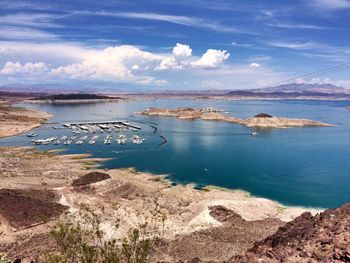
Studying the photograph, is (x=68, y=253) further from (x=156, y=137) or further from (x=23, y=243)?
(x=156, y=137)

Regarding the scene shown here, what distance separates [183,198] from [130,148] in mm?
41687

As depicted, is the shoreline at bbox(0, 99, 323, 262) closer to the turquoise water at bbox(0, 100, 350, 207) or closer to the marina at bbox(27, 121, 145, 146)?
the turquoise water at bbox(0, 100, 350, 207)

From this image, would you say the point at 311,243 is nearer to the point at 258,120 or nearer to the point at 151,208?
the point at 151,208

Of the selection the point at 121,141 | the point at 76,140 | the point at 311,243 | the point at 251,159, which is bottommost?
the point at 76,140

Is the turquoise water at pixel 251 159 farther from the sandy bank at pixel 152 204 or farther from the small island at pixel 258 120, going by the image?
the small island at pixel 258 120

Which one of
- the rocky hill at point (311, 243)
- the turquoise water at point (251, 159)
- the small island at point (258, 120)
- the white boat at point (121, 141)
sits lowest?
the turquoise water at point (251, 159)

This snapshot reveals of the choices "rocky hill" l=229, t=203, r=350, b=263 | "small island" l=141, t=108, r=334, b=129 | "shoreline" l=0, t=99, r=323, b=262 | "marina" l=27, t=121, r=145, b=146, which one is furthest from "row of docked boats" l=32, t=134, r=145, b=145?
"rocky hill" l=229, t=203, r=350, b=263

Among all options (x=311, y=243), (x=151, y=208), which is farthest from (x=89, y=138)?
(x=311, y=243)

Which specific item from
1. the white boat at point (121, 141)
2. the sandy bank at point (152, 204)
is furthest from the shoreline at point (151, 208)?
the white boat at point (121, 141)

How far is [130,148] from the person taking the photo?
8900 centimetres

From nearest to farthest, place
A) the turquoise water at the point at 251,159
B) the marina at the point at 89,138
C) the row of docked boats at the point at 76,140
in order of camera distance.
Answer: the turquoise water at the point at 251,159, the row of docked boats at the point at 76,140, the marina at the point at 89,138

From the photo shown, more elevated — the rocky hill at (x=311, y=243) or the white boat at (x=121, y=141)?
the rocky hill at (x=311, y=243)

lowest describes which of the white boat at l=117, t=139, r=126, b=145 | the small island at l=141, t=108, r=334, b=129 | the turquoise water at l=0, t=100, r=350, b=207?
the turquoise water at l=0, t=100, r=350, b=207

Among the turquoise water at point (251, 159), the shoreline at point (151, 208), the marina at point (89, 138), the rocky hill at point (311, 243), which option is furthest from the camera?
the marina at point (89, 138)
